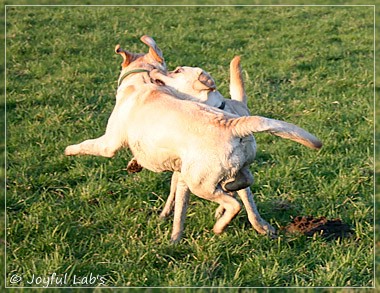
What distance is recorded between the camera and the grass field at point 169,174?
4301mm

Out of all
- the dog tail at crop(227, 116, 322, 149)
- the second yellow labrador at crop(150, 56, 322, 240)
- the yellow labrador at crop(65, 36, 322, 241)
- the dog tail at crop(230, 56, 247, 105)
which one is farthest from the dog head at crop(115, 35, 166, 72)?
the dog tail at crop(227, 116, 322, 149)

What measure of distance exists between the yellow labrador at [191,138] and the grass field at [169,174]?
42cm

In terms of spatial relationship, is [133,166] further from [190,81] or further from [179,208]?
[190,81]

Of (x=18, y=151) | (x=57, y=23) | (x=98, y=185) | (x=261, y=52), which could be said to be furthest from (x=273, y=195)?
(x=57, y=23)

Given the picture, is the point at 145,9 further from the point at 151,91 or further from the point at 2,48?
the point at 151,91

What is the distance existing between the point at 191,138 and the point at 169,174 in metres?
1.83

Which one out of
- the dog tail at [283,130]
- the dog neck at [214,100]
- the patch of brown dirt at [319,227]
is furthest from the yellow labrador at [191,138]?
the patch of brown dirt at [319,227]

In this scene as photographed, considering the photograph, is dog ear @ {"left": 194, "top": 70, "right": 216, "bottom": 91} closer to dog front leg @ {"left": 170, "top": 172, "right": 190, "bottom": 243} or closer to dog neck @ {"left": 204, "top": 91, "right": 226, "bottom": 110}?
dog neck @ {"left": 204, "top": 91, "right": 226, "bottom": 110}

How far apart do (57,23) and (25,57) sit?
53.3 inches

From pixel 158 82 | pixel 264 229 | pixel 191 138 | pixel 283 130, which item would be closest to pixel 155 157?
pixel 191 138

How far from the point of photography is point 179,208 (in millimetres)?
4457

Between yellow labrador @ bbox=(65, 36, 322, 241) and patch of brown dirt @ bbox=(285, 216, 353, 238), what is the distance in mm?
750

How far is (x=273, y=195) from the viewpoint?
530 cm

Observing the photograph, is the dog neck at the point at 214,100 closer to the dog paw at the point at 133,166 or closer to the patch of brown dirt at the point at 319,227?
the dog paw at the point at 133,166
